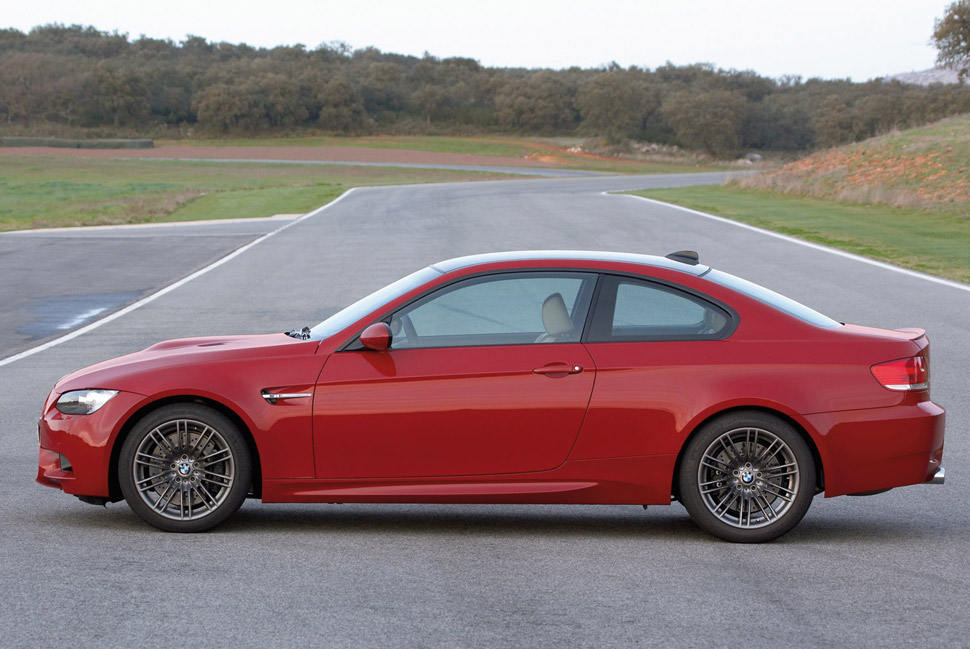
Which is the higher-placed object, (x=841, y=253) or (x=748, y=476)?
(x=748, y=476)

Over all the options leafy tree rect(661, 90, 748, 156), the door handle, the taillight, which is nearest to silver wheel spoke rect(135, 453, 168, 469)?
the door handle

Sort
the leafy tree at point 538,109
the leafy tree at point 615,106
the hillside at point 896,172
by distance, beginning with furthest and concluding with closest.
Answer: the leafy tree at point 538,109, the leafy tree at point 615,106, the hillside at point 896,172

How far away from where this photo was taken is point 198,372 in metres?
5.76

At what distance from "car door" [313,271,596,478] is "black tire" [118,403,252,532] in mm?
447

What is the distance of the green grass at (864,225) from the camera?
21.4m

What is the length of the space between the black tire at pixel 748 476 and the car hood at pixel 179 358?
2.02m

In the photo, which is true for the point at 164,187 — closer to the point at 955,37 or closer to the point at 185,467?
the point at 955,37

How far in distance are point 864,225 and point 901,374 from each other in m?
23.7

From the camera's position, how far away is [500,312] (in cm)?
586

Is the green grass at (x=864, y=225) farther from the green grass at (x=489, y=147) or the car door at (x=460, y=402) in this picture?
the green grass at (x=489, y=147)

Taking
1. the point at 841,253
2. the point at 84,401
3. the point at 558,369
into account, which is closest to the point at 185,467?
the point at 84,401

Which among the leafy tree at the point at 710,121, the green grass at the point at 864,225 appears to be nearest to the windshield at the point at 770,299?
the green grass at the point at 864,225

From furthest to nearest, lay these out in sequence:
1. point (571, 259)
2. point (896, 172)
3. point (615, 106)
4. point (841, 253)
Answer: point (615, 106), point (896, 172), point (841, 253), point (571, 259)

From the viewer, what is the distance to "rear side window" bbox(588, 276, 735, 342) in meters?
5.77
